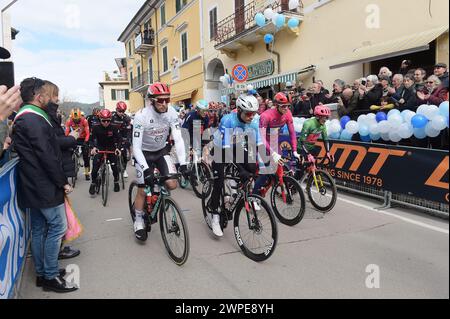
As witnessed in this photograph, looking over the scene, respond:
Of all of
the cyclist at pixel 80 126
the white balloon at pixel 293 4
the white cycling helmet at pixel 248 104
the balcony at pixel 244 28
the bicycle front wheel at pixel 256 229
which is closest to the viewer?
the bicycle front wheel at pixel 256 229

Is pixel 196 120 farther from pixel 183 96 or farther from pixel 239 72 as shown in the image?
pixel 183 96

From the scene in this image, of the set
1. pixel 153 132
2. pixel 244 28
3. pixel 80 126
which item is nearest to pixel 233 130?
pixel 153 132

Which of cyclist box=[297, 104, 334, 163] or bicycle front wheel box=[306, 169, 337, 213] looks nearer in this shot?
bicycle front wheel box=[306, 169, 337, 213]

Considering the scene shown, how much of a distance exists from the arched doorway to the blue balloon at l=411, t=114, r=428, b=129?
18025 mm

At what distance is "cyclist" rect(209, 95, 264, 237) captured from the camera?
14.7 feet

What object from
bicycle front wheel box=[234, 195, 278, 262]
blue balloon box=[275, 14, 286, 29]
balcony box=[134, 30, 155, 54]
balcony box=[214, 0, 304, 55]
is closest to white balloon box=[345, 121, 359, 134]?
bicycle front wheel box=[234, 195, 278, 262]

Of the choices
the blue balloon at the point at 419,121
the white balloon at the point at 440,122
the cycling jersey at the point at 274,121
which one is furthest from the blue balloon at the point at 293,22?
the white balloon at the point at 440,122

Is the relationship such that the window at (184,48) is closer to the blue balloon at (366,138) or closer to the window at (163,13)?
the window at (163,13)

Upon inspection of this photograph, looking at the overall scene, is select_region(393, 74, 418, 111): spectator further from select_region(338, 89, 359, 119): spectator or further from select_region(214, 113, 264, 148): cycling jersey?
select_region(214, 113, 264, 148): cycling jersey

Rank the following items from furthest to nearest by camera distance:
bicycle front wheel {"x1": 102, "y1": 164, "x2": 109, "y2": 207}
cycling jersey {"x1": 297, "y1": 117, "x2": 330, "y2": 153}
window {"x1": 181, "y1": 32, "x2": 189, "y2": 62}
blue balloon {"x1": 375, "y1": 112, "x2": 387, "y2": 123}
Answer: window {"x1": 181, "y1": 32, "x2": 189, "y2": 62} → bicycle front wheel {"x1": 102, "y1": 164, "x2": 109, "y2": 207} → blue balloon {"x1": 375, "y1": 112, "x2": 387, "y2": 123} → cycling jersey {"x1": 297, "y1": 117, "x2": 330, "y2": 153}

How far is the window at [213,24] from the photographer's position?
21172 millimetres

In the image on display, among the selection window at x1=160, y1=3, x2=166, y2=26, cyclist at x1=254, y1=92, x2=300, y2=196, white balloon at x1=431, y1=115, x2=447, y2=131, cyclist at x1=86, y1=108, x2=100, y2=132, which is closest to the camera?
white balloon at x1=431, y1=115, x2=447, y2=131

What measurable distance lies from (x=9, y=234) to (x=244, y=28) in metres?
16.1
